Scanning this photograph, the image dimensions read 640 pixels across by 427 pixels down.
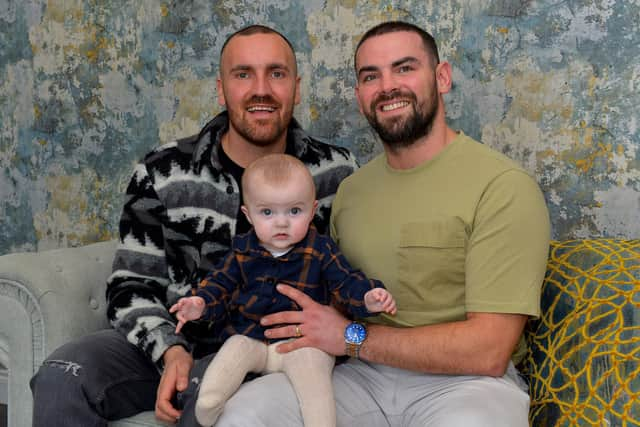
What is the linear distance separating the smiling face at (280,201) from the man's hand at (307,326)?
0.14 metres

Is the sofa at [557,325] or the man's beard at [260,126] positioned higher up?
the man's beard at [260,126]

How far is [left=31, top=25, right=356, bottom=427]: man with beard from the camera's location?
201 centimetres

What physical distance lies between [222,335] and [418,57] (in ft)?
3.14

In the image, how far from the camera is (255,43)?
2293 millimetres

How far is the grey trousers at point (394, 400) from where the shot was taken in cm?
163

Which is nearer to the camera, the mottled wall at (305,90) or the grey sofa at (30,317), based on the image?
the grey sofa at (30,317)

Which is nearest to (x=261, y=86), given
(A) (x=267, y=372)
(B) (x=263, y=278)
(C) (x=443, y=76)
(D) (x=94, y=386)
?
(C) (x=443, y=76)

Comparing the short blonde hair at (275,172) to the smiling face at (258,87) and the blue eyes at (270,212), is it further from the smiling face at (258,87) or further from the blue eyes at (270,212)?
the smiling face at (258,87)

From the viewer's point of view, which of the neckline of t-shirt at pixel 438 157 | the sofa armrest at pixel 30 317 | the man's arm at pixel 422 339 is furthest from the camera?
the sofa armrest at pixel 30 317

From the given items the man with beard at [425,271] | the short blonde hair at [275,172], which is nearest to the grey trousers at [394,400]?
the man with beard at [425,271]

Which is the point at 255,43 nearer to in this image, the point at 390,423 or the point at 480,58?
the point at 480,58

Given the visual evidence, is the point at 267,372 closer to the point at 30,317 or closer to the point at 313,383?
the point at 313,383

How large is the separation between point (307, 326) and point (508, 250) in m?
0.54

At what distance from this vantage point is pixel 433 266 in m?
1.89
